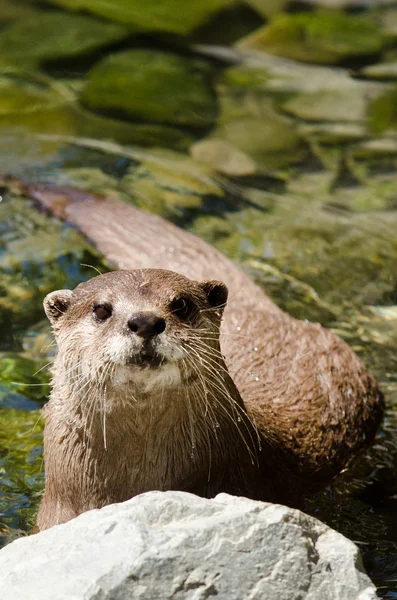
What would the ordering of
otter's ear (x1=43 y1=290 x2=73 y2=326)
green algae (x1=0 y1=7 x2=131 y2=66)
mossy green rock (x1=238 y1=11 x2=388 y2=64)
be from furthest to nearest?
mossy green rock (x1=238 y1=11 x2=388 y2=64)
green algae (x1=0 y1=7 x2=131 y2=66)
otter's ear (x1=43 y1=290 x2=73 y2=326)

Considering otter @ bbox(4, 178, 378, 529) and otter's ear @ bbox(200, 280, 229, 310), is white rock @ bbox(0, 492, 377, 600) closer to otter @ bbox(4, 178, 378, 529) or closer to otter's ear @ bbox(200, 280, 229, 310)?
otter @ bbox(4, 178, 378, 529)

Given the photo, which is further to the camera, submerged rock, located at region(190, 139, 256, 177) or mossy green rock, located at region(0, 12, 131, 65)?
mossy green rock, located at region(0, 12, 131, 65)

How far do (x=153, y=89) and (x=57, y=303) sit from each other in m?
4.44

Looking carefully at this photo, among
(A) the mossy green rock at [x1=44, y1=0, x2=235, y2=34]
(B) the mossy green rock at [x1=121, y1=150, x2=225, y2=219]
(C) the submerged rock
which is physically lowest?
(C) the submerged rock

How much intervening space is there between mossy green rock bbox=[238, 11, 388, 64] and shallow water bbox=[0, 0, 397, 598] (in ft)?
0.08

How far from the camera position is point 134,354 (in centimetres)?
258

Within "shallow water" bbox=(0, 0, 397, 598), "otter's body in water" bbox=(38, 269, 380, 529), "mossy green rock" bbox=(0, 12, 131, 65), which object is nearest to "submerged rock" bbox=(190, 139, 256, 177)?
"shallow water" bbox=(0, 0, 397, 598)

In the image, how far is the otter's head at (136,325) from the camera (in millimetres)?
2598

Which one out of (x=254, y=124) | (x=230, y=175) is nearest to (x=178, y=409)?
(x=230, y=175)

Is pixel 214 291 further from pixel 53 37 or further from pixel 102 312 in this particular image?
pixel 53 37

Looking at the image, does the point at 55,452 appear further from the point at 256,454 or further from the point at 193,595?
the point at 193,595

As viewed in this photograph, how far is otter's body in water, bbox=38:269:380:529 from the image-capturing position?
2.68m

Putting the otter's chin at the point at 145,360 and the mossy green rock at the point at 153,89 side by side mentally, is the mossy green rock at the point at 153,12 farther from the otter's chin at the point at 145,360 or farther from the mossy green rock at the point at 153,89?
the otter's chin at the point at 145,360

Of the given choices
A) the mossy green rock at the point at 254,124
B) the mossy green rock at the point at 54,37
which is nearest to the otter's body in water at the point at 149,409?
the mossy green rock at the point at 254,124
